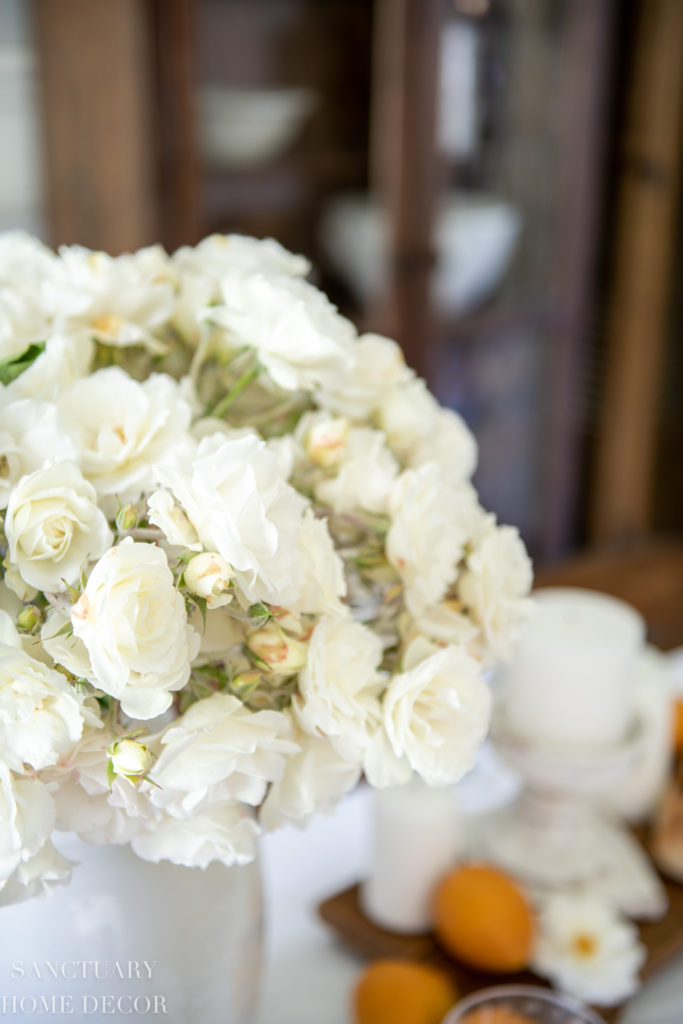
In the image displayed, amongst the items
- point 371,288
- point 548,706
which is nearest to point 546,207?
point 371,288

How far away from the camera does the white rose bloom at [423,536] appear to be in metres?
0.40

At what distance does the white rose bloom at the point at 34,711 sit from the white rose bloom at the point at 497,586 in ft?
0.56

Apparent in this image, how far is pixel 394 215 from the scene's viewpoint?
1797mm

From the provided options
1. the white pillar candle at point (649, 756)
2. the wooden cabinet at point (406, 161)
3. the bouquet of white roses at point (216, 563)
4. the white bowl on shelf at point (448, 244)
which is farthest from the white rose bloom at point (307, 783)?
the white bowl on shelf at point (448, 244)

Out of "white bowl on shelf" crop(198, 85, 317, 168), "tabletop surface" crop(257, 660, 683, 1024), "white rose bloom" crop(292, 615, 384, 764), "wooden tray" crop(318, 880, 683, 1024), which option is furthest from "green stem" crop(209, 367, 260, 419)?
"white bowl on shelf" crop(198, 85, 317, 168)

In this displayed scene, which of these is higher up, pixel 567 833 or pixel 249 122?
pixel 249 122

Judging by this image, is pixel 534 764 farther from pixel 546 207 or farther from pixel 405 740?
pixel 546 207

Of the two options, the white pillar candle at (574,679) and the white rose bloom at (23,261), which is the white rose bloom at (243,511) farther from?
the white pillar candle at (574,679)

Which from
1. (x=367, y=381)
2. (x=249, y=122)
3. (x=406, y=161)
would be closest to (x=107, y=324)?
(x=367, y=381)

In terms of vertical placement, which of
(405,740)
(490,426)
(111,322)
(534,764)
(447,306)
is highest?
(111,322)

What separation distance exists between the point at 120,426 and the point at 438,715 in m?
0.16

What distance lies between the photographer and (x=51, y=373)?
396 millimetres

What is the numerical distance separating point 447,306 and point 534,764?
1.42 m

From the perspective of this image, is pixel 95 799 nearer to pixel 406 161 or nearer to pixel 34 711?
pixel 34 711
